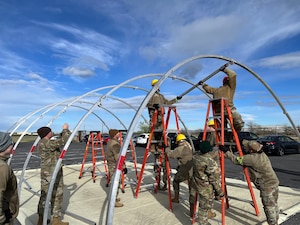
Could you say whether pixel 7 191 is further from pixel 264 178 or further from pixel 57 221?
pixel 264 178

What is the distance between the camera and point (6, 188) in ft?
8.98

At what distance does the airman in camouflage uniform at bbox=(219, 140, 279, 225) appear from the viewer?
15.2 feet

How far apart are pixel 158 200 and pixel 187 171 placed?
50.9 inches

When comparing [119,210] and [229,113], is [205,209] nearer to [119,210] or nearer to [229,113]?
[229,113]

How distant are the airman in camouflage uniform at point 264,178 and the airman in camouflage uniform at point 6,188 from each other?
3.73 m

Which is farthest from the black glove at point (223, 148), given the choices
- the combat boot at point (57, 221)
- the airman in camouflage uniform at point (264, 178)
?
the combat boot at point (57, 221)

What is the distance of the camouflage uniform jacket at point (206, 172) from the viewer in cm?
443

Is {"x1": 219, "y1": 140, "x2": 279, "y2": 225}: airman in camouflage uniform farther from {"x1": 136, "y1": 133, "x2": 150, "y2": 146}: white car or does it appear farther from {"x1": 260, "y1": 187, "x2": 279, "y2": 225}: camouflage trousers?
{"x1": 136, "y1": 133, "x2": 150, "y2": 146}: white car

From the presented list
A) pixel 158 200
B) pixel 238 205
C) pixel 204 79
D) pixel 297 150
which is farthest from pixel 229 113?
pixel 297 150

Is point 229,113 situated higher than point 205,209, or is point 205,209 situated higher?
point 229,113

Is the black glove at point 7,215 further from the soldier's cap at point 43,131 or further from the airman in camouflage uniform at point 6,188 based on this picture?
the soldier's cap at point 43,131

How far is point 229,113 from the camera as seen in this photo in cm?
A: 539

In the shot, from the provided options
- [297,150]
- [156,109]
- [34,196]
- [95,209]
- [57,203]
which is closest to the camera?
[57,203]

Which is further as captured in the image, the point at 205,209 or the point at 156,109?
the point at 156,109
